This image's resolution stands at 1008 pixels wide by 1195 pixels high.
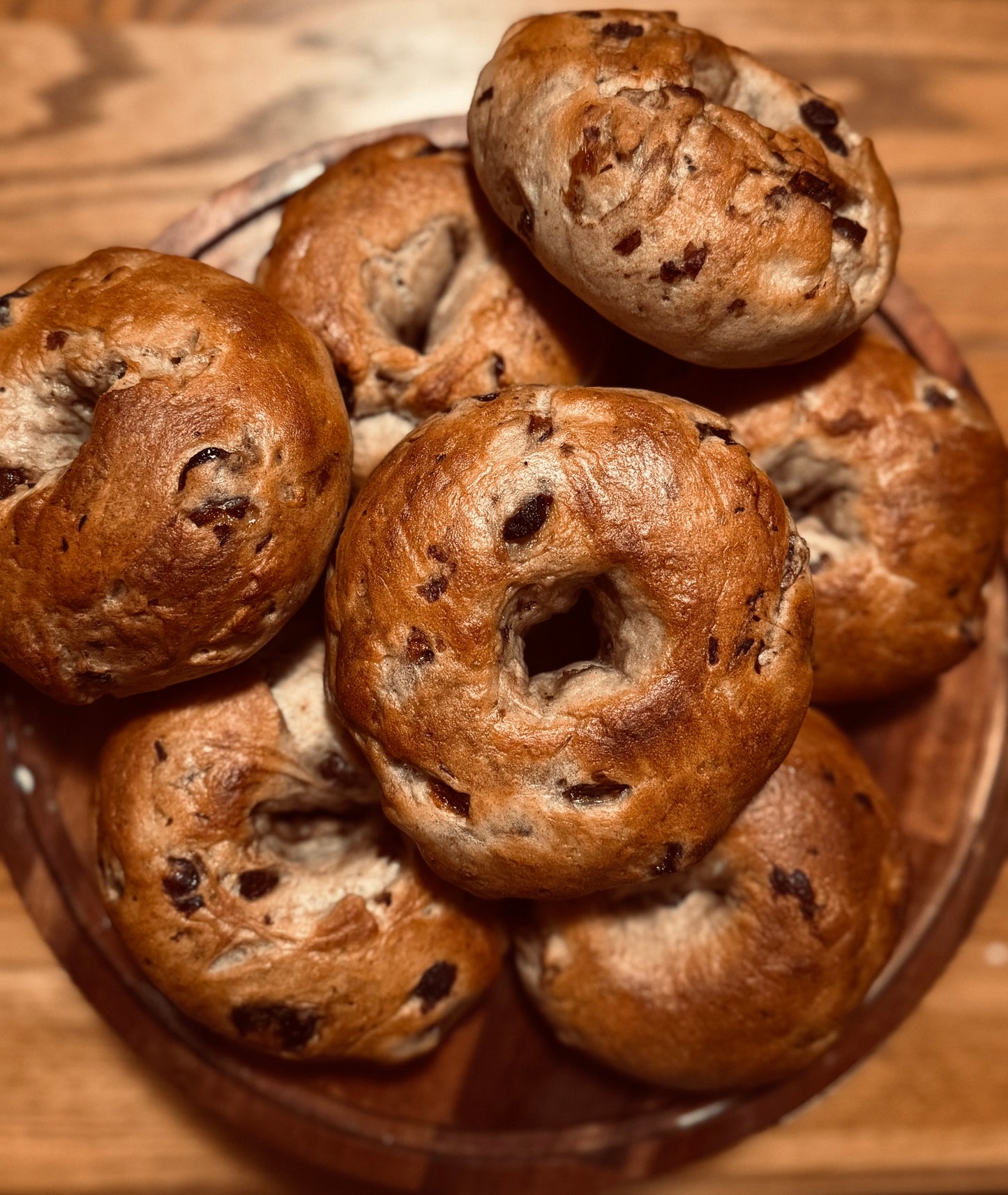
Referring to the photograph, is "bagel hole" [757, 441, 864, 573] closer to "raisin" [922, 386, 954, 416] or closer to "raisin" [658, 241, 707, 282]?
"raisin" [922, 386, 954, 416]

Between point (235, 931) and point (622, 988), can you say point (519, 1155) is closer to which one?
point (622, 988)

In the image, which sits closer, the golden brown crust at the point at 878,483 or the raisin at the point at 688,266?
the raisin at the point at 688,266

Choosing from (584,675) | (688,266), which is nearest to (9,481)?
(584,675)

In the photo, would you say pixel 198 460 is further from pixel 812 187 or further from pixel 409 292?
pixel 812 187

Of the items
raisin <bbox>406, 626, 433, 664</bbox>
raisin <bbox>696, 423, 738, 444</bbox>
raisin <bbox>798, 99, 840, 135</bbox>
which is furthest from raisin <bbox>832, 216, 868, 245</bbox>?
raisin <bbox>406, 626, 433, 664</bbox>

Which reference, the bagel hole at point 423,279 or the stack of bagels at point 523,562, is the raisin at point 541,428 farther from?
the bagel hole at point 423,279

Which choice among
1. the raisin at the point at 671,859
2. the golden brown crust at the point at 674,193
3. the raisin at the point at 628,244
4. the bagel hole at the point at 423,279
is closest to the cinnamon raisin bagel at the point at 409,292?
the bagel hole at the point at 423,279
